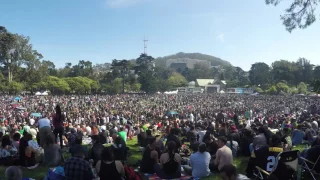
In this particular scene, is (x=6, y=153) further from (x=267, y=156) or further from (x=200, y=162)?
(x=267, y=156)

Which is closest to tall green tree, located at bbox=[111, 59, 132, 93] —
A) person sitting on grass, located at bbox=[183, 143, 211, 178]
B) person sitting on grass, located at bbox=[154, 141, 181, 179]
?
person sitting on grass, located at bbox=[183, 143, 211, 178]

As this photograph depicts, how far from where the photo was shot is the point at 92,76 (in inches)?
2844

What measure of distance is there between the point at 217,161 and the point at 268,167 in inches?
39.7

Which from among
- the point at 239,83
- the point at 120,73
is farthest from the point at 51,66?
the point at 239,83

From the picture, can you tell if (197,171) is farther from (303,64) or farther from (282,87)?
(303,64)

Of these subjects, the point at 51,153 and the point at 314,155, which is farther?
the point at 51,153

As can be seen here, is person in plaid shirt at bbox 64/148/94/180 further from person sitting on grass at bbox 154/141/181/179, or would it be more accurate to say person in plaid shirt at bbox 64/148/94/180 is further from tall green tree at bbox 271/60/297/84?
tall green tree at bbox 271/60/297/84

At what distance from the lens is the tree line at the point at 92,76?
1960 inches

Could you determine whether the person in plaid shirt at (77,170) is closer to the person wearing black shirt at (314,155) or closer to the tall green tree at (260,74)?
the person wearing black shirt at (314,155)

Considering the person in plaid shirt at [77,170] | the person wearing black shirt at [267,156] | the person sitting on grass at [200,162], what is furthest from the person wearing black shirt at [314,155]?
the person in plaid shirt at [77,170]

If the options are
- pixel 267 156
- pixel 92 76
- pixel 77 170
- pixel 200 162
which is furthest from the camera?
pixel 92 76

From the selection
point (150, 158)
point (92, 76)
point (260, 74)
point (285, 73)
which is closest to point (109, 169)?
point (150, 158)

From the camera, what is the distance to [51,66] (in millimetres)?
79625

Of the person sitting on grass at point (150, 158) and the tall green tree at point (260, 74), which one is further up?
the tall green tree at point (260, 74)
